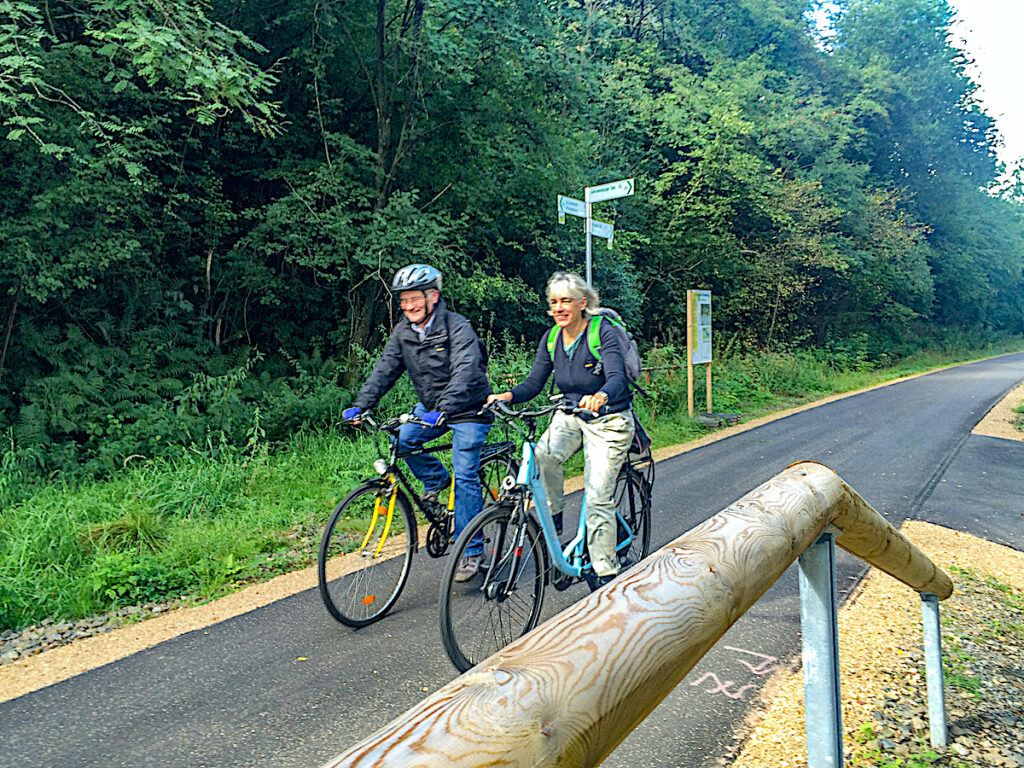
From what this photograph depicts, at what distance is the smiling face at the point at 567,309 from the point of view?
464cm

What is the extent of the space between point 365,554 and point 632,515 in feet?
6.31

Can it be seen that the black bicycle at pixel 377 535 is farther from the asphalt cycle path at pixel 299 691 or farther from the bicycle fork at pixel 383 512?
the asphalt cycle path at pixel 299 691

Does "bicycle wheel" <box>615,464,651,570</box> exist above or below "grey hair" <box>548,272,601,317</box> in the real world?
below

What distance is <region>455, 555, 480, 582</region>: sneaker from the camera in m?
3.82

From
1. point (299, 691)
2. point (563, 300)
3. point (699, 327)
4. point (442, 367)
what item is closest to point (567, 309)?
point (563, 300)

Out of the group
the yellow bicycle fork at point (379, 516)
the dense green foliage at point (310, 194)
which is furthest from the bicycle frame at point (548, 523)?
the dense green foliage at point (310, 194)

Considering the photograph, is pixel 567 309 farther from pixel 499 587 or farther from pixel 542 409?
pixel 499 587

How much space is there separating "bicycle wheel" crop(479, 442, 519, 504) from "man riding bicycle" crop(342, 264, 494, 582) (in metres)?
0.12

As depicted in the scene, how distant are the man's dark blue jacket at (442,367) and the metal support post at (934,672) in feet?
8.86

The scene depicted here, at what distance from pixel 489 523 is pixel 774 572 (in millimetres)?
2518

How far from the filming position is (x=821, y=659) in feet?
6.24

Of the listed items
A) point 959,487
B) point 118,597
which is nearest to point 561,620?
point 118,597

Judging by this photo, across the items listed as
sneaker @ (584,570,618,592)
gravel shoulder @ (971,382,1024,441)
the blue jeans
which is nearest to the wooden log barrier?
sneaker @ (584,570,618,592)

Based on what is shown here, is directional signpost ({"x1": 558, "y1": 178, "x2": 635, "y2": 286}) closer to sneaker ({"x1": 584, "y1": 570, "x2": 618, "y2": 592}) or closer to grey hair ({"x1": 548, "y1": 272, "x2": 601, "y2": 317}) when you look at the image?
grey hair ({"x1": 548, "y1": 272, "x2": 601, "y2": 317})
